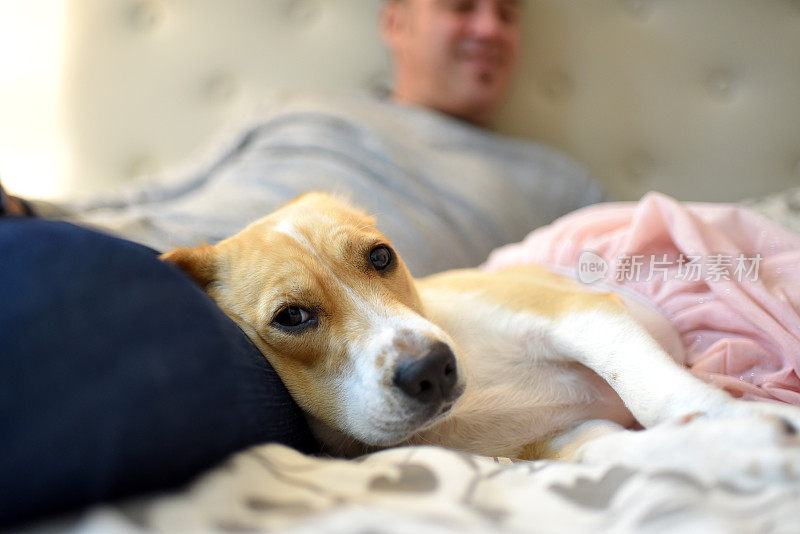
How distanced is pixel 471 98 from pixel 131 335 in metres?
2.06

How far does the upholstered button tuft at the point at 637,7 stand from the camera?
2611 mm

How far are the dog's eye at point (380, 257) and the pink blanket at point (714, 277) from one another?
615mm

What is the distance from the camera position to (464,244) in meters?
2.16

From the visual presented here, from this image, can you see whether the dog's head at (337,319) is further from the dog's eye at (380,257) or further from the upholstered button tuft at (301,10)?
the upholstered button tuft at (301,10)

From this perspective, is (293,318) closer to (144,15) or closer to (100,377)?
(100,377)

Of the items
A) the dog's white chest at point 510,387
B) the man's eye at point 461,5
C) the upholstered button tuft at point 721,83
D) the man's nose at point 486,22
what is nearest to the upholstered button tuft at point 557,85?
the man's nose at point 486,22

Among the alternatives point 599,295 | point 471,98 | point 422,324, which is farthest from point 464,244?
point 422,324

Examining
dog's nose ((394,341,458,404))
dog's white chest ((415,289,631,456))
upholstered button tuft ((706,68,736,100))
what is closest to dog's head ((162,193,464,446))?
dog's nose ((394,341,458,404))

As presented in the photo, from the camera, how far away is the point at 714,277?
4.28 feet

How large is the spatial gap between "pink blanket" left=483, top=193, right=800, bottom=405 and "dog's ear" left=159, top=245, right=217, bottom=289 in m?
0.99

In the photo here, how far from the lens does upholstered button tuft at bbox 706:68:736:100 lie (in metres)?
2.62

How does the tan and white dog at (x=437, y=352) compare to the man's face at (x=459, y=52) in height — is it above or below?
below

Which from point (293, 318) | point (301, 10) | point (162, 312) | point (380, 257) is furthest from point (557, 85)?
point (162, 312)

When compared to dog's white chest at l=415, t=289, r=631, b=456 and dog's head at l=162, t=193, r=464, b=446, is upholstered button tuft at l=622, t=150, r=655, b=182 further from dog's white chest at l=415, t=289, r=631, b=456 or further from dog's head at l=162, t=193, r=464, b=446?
dog's head at l=162, t=193, r=464, b=446
